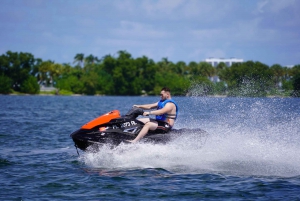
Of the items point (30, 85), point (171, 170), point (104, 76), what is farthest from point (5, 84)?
point (171, 170)

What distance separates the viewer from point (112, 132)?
36.3ft

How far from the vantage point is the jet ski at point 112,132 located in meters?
11.0

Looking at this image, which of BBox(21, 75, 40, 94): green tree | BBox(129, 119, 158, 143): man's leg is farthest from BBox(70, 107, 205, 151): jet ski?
BBox(21, 75, 40, 94): green tree

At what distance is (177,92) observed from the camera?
11131 cm

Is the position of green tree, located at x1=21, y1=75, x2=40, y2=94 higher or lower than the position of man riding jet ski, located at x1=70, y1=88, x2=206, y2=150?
higher

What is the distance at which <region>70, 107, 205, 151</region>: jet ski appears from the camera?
1100 cm

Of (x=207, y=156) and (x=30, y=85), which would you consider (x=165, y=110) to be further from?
(x=30, y=85)

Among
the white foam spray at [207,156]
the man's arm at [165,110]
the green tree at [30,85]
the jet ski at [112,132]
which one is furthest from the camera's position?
the green tree at [30,85]

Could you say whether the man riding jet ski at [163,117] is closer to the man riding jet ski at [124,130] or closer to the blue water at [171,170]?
the man riding jet ski at [124,130]

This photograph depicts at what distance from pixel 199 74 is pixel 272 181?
117 meters

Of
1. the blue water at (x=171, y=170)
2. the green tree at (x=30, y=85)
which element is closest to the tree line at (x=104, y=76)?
the green tree at (x=30, y=85)

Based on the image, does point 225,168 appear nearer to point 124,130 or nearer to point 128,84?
point 124,130

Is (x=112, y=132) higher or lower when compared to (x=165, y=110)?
lower

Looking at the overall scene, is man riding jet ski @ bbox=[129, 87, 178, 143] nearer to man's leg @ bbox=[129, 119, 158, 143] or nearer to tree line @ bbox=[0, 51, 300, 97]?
man's leg @ bbox=[129, 119, 158, 143]
